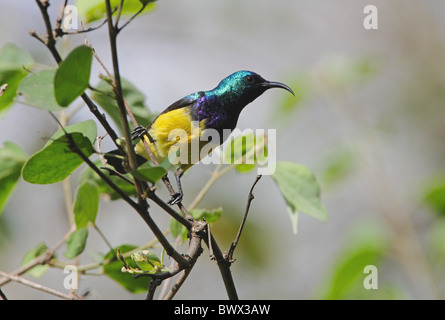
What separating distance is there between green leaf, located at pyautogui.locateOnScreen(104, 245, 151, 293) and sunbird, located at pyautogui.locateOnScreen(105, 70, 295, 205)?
40 centimetres

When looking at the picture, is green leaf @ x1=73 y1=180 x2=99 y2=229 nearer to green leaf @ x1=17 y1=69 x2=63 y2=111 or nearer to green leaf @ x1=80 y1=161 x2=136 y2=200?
green leaf @ x1=80 y1=161 x2=136 y2=200

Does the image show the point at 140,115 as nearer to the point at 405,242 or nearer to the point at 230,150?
the point at 230,150

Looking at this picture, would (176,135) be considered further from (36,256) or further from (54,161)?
(54,161)

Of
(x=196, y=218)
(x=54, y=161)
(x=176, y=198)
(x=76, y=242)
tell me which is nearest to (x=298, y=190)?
(x=196, y=218)

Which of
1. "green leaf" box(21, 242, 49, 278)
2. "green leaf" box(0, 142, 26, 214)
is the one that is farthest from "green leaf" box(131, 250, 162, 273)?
"green leaf" box(21, 242, 49, 278)

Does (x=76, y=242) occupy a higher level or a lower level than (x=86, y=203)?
lower

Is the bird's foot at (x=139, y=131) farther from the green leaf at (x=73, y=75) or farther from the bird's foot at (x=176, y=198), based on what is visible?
the green leaf at (x=73, y=75)

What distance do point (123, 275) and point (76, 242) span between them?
0.63ft

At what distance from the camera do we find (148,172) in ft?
3.90

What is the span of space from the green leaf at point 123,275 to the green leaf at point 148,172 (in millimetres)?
722

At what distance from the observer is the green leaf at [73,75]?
1136mm

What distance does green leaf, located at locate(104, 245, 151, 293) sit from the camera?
189 centimetres
